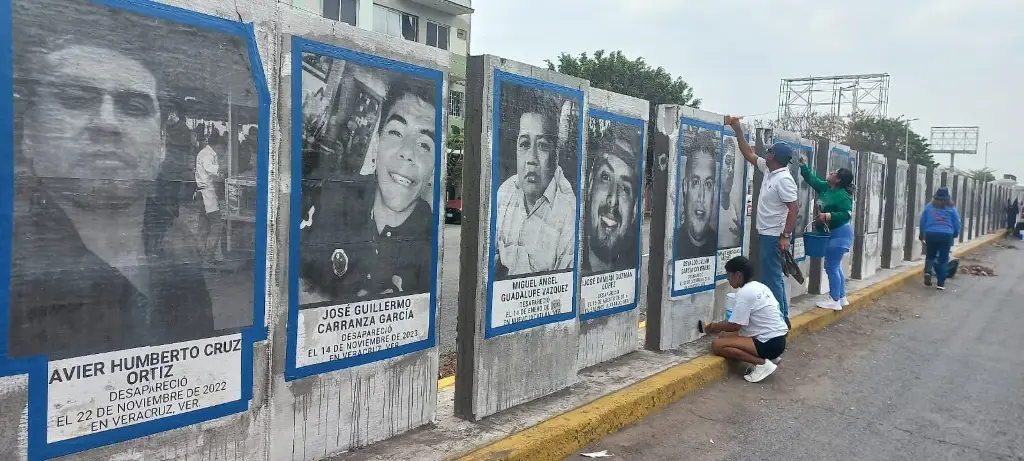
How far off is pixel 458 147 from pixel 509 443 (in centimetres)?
2299

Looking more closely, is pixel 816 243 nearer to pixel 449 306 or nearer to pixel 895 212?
pixel 449 306

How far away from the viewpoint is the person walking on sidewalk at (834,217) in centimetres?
779

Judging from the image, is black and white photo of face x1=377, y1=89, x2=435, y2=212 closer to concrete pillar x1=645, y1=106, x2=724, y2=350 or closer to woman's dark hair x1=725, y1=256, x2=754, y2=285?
concrete pillar x1=645, y1=106, x2=724, y2=350

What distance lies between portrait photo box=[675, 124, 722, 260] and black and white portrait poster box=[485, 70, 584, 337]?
1.56 meters

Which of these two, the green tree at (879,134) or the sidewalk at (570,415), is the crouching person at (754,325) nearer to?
the sidewalk at (570,415)

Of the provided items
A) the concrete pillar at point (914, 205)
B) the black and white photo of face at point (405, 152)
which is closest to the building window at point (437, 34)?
the concrete pillar at point (914, 205)

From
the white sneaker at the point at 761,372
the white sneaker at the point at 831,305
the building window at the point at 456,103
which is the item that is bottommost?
the white sneaker at the point at 761,372

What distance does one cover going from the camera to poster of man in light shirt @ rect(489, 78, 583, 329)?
4121 mm

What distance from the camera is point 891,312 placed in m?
9.34

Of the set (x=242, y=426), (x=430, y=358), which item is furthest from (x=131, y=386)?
(x=430, y=358)

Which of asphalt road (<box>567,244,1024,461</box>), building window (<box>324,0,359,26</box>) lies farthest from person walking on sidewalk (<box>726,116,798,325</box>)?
building window (<box>324,0,359,26</box>)

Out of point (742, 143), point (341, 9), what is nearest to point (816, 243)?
point (742, 143)

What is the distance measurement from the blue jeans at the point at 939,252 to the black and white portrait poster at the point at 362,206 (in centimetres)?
1073

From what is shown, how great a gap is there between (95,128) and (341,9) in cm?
2575
